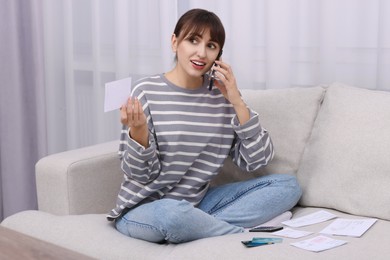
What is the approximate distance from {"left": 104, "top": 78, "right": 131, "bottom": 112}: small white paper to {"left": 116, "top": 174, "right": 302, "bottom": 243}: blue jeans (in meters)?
0.31

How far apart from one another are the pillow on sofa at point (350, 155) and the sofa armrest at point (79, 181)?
0.66 meters

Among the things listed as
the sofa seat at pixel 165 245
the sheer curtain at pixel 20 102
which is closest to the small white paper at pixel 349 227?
the sofa seat at pixel 165 245

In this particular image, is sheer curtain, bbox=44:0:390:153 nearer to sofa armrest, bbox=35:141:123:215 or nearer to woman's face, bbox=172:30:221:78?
woman's face, bbox=172:30:221:78

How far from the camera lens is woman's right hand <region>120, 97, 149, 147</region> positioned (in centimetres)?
180

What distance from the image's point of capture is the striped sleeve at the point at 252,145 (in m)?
1.99

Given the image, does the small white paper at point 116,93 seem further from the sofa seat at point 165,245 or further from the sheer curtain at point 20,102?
the sheer curtain at point 20,102

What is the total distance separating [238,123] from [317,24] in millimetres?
612

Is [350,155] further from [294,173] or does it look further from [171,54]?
[171,54]

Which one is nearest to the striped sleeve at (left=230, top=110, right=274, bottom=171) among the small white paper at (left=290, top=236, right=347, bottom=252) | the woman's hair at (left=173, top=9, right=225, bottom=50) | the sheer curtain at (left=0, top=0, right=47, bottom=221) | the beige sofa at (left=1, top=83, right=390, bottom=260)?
the beige sofa at (left=1, top=83, right=390, bottom=260)

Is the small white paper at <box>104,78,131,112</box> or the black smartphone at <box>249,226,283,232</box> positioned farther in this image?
the black smartphone at <box>249,226,283,232</box>

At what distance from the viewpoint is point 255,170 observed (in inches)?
86.4

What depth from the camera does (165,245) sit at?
5.85 ft

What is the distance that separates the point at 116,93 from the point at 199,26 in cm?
40

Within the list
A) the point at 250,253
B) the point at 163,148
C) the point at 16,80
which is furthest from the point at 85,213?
the point at 16,80
